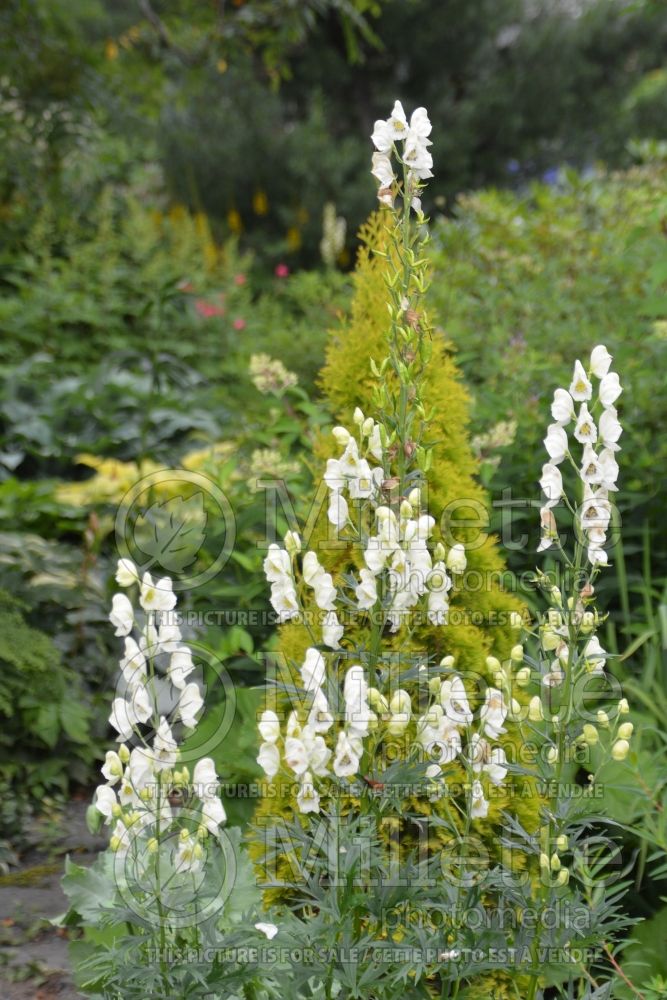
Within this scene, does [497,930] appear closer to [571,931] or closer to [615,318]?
[571,931]

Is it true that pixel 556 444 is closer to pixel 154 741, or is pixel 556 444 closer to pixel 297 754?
pixel 297 754

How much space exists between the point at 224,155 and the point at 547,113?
350 cm

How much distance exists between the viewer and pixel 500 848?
88.2 inches

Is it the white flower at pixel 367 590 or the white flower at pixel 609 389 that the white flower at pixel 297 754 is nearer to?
the white flower at pixel 367 590

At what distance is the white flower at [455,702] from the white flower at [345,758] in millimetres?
201

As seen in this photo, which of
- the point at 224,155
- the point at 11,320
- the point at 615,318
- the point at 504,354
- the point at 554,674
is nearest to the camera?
the point at 554,674

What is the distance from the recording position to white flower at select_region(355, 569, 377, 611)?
1.79 metres

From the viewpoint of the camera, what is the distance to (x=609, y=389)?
1840 mm

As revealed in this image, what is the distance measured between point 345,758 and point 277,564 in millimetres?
350

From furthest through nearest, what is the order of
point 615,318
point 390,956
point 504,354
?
point 615,318
point 504,354
point 390,956

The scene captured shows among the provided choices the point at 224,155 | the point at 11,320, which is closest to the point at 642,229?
the point at 11,320

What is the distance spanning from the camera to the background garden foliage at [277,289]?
3412 millimetres

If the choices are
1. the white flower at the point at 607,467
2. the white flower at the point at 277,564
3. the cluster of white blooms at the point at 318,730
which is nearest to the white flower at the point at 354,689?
the cluster of white blooms at the point at 318,730

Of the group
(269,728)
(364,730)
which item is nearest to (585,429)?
(364,730)
